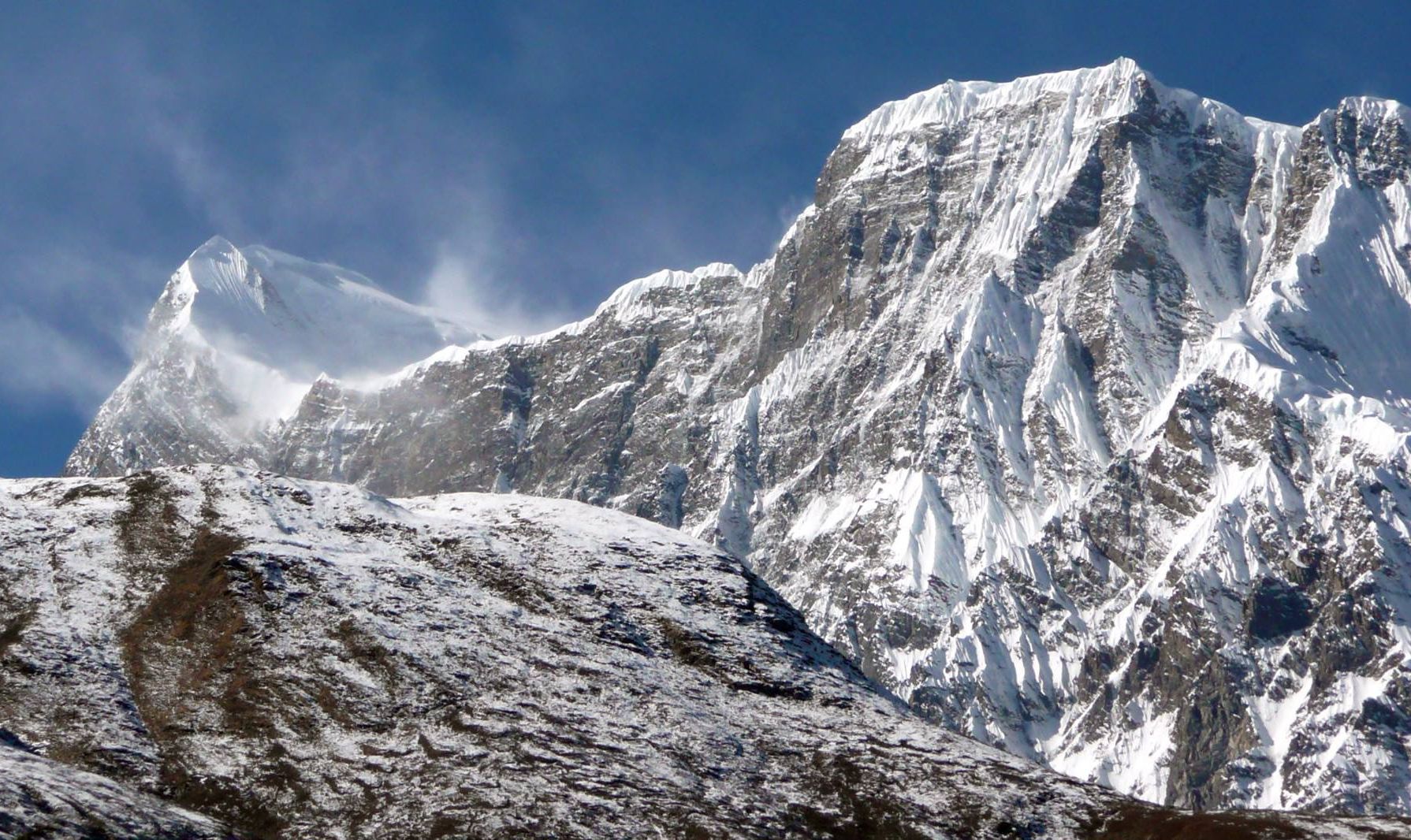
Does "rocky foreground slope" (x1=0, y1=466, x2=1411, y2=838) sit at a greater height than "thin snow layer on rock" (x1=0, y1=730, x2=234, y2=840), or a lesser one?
greater

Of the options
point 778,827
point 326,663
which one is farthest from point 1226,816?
point 326,663

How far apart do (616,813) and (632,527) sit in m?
51.5

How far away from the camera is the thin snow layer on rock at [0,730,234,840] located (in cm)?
8794

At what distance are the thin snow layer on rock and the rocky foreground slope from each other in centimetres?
19

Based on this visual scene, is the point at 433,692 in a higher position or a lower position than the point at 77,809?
higher

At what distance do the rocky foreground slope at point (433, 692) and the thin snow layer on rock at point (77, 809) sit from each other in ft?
0.63

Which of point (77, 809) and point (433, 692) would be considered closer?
point (77, 809)

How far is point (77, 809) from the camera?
298 feet

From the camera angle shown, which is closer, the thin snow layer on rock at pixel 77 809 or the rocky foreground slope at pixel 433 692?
the thin snow layer on rock at pixel 77 809

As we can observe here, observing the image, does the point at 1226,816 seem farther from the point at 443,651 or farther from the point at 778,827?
the point at 443,651

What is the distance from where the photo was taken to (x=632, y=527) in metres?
159

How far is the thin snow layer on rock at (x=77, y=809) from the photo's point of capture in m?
87.9

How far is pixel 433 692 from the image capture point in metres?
124

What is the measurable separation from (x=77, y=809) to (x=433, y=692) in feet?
115
